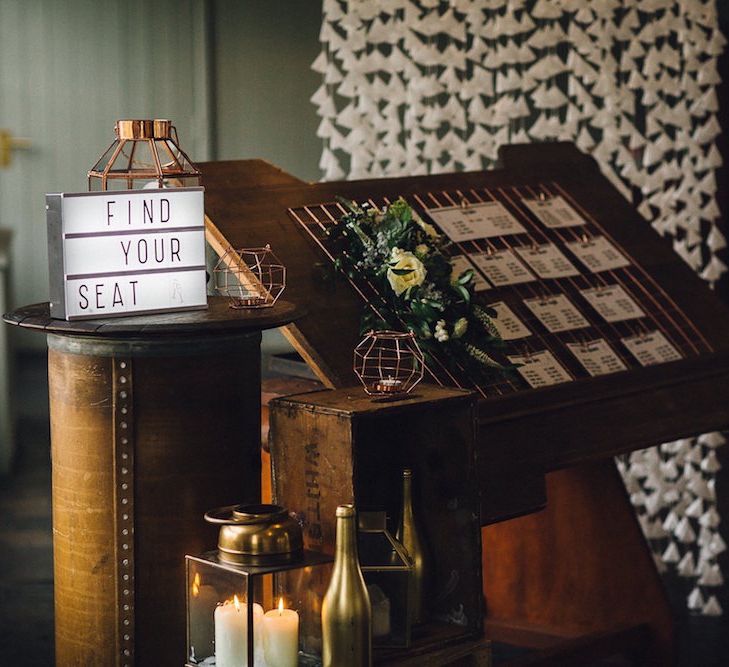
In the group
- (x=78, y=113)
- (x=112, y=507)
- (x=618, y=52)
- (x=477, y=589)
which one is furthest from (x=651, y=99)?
(x=78, y=113)

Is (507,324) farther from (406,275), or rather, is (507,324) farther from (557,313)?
(406,275)

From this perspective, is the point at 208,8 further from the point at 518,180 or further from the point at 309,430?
the point at 309,430

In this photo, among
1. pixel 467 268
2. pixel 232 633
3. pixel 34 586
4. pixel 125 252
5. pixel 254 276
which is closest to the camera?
pixel 232 633

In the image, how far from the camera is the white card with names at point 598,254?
142 inches

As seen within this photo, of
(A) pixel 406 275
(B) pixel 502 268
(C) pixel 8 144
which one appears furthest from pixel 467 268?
(C) pixel 8 144

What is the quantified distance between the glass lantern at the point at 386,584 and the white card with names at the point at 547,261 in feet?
3.73

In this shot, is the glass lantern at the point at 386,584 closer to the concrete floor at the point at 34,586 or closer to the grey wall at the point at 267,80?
the concrete floor at the point at 34,586

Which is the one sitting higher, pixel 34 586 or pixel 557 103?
pixel 557 103

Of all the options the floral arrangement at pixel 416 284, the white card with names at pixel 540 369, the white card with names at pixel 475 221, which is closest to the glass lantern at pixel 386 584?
the floral arrangement at pixel 416 284

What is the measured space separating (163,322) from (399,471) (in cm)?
68

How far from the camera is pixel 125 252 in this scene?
2.47 m

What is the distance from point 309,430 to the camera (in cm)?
252

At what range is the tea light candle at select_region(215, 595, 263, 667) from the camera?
7.72ft

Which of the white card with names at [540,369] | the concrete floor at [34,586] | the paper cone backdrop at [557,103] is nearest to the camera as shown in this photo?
the white card with names at [540,369]
